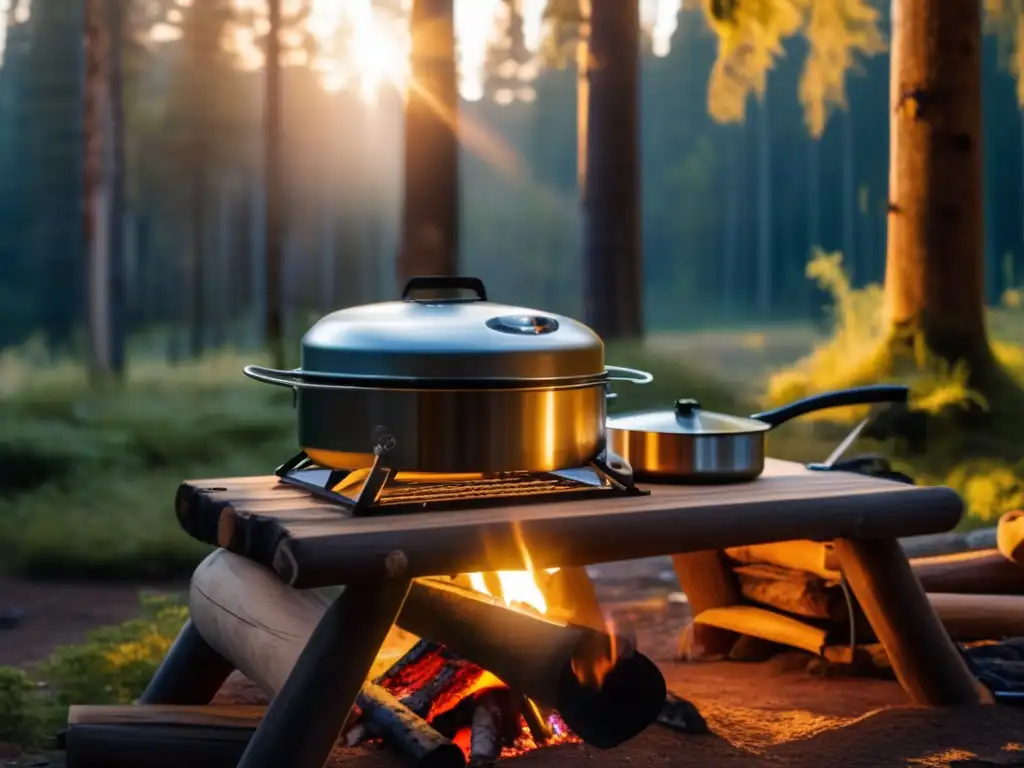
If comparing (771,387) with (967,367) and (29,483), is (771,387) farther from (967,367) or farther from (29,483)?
(29,483)

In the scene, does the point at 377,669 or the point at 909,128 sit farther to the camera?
the point at 909,128

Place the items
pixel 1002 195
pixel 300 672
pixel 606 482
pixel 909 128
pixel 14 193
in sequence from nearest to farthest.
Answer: pixel 300 672 < pixel 606 482 < pixel 909 128 < pixel 14 193 < pixel 1002 195

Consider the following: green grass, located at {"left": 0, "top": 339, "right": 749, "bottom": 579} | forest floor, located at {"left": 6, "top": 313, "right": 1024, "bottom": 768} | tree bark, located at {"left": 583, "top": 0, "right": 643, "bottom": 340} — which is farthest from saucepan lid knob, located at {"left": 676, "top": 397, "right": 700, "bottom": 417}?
tree bark, located at {"left": 583, "top": 0, "right": 643, "bottom": 340}

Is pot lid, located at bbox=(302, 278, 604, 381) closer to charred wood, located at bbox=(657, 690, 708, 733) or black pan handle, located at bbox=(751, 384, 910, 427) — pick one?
black pan handle, located at bbox=(751, 384, 910, 427)

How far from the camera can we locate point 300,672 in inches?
103

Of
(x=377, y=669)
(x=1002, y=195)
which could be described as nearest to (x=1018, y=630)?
(x=377, y=669)

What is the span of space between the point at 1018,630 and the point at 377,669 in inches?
80.7

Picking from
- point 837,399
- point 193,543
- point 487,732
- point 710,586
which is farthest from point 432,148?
point 487,732

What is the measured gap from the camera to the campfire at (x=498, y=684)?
2699mm

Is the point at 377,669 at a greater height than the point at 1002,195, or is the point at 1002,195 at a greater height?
the point at 1002,195

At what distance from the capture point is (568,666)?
2662 mm

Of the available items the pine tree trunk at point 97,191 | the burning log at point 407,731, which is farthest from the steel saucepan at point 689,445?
the pine tree trunk at point 97,191

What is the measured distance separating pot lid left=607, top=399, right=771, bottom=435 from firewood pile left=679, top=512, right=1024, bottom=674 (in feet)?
2.82

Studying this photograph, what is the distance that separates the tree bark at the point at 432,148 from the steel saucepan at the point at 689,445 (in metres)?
4.64
